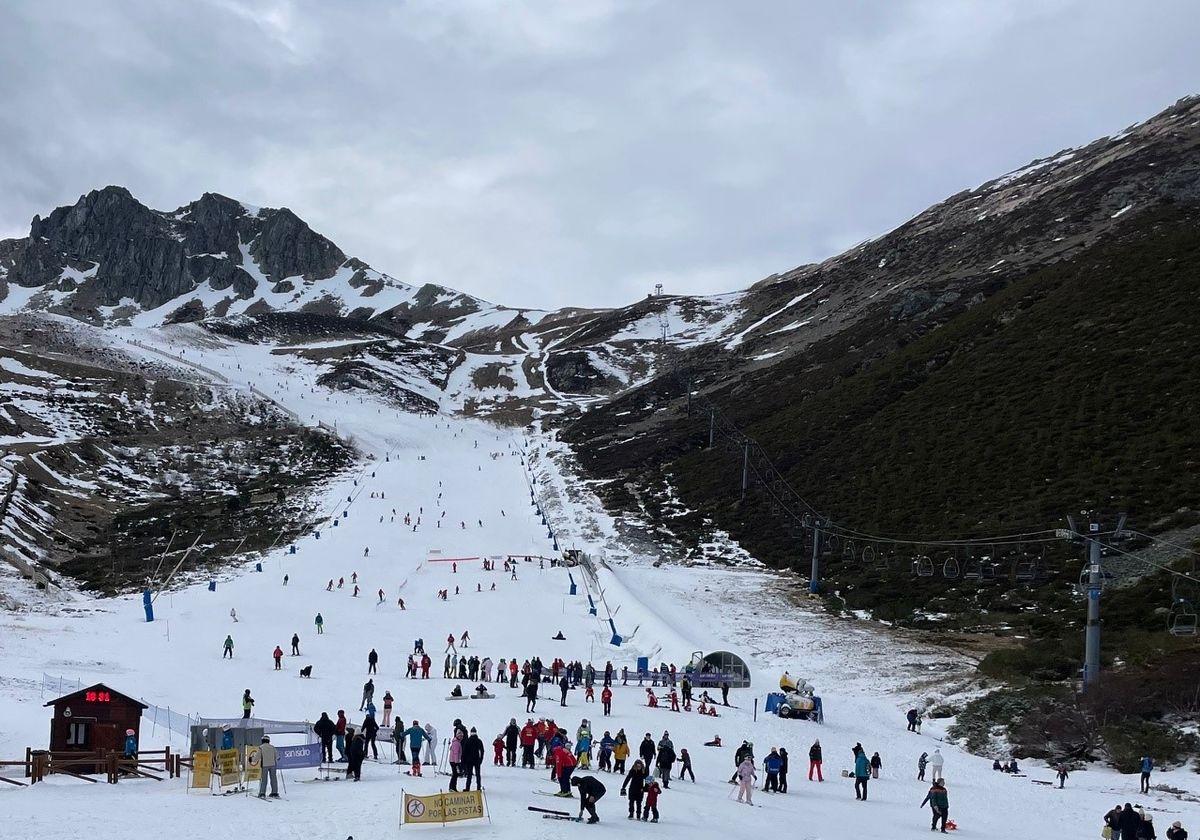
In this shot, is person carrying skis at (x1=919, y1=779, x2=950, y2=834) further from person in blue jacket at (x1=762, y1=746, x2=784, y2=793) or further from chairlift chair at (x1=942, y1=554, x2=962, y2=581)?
chairlift chair at (x1=942, y1=554, x2=962, y2=581)

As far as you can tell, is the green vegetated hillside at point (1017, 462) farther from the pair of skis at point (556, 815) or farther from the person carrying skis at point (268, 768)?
the person carrying skis at point (268, 768)

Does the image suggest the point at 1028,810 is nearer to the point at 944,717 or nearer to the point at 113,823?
the point at 944,717

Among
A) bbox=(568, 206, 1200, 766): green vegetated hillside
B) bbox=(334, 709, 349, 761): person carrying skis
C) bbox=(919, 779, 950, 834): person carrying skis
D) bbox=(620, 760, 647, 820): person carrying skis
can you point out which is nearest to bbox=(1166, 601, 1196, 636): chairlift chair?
bbox=(568, 206, 1200, 766): green vegetated hillside

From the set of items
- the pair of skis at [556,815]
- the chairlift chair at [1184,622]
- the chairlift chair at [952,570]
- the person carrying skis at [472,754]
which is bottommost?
the pair of skis at [556,815]

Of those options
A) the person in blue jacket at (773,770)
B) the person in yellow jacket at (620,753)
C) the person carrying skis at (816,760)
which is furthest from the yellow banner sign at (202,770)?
the person carrying skis at (816,760)

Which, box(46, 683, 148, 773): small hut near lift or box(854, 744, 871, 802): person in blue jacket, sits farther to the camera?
box(854, 744, 871, 802): person in blue jacket

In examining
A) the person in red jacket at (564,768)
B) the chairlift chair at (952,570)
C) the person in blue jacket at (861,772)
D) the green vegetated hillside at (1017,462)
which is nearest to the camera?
the person in red jacket at (564,768)

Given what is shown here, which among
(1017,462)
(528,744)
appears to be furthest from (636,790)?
(1017,462)
